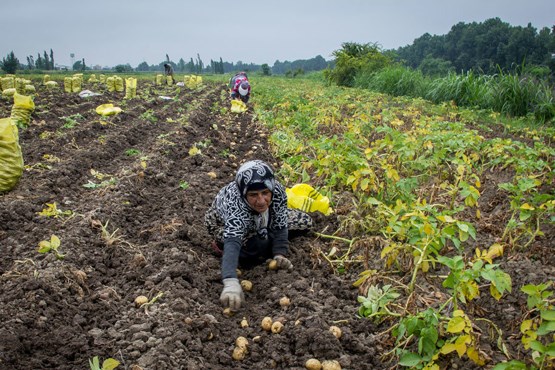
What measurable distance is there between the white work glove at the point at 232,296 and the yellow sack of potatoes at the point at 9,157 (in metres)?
3.10

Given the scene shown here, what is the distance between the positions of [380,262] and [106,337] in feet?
5.56

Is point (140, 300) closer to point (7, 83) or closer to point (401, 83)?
point (401, 83)

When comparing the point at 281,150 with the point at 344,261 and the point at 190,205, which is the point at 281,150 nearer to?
the point at 190,205

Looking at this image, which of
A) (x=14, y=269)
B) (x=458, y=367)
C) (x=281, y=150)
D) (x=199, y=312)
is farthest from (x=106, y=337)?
(x=281, y=150)

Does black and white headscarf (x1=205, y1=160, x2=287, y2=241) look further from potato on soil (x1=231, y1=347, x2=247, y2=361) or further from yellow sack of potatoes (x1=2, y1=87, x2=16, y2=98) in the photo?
yellow sack of potatoes (x1=2, y1=87, x2=16, y2=98)

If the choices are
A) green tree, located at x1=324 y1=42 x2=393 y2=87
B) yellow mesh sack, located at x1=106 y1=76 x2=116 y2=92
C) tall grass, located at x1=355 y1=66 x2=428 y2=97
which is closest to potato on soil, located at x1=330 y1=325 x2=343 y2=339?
tall grass, located at x1=355 y1=66 x2=428 y2=97

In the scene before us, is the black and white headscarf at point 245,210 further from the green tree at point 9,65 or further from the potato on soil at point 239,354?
the green tree at point 9,65

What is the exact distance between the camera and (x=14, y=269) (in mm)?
2811

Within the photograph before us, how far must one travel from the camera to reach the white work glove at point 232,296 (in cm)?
246

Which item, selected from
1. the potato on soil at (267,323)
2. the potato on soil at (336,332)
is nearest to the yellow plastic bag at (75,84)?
the potato on soil at (267,323)

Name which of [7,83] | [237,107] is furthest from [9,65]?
[237,107]

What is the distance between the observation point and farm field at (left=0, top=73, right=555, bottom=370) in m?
2.03

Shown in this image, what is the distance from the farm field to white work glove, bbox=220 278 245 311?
0.22 feet

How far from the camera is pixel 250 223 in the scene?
9.26 ft
